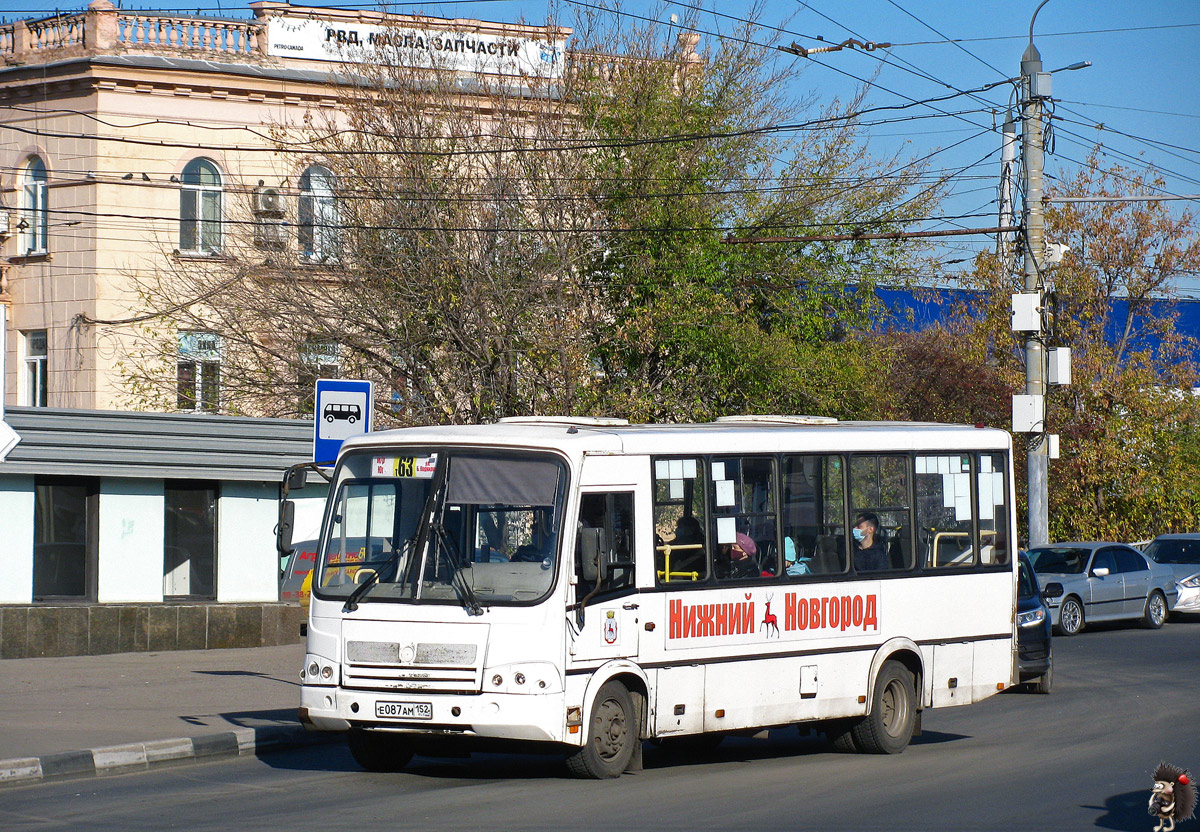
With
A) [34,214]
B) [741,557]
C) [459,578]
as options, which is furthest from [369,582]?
[34,214]

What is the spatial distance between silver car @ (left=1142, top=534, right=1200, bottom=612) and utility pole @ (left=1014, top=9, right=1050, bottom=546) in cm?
429

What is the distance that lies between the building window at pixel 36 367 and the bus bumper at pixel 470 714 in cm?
2215

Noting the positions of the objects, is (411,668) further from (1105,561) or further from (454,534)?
(1105,561)

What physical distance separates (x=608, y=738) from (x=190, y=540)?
11.9m

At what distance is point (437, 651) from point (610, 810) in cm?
171

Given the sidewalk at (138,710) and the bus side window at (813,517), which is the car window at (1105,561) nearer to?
the sidewalk at (138,710)

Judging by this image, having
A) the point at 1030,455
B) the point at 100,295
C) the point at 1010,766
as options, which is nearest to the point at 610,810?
the point at 1010,766

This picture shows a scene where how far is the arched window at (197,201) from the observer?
3038cm

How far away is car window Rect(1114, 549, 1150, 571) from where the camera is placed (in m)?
27.0

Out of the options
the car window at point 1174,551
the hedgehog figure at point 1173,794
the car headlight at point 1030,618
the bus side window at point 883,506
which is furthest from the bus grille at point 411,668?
the car window at point 1174,551

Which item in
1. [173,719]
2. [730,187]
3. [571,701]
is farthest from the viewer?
[730,187]

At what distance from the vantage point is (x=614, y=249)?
27.2 meters

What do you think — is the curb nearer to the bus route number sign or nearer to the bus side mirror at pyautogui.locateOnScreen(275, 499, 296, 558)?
the bus side mirror at pyautogui.locateOnScreen(275, 499, 296, 558)

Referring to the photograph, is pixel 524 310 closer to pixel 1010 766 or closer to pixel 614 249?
pixel 614 249
